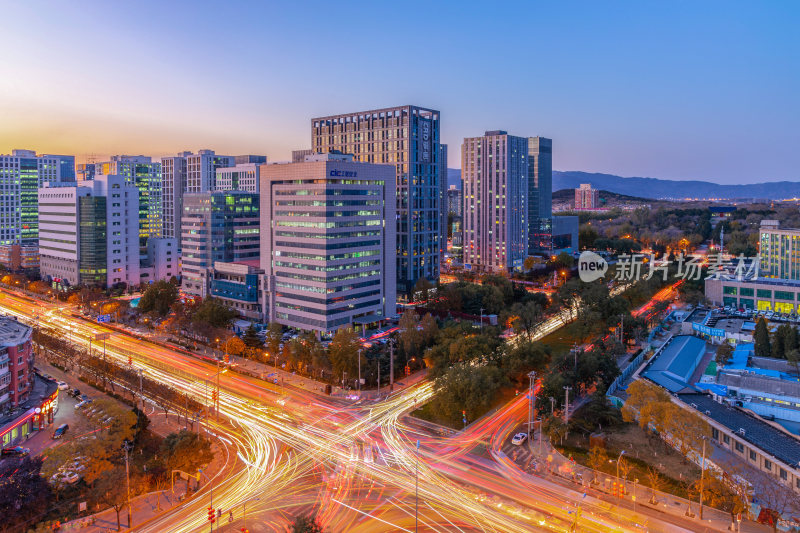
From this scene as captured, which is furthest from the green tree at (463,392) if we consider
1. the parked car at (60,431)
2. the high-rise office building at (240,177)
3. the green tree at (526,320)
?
the high-rise office building at (240,177)

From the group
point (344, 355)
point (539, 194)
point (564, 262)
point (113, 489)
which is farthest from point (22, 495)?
point (539, 194)

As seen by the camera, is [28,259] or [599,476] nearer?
[599,476]

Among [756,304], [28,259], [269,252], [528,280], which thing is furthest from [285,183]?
[28,259]

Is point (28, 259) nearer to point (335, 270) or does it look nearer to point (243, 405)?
point (335, 270)

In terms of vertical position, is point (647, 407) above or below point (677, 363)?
above

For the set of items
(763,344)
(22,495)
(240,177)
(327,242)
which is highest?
(240,177)

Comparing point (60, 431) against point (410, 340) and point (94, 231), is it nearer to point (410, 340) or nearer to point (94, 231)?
point (410, 340)

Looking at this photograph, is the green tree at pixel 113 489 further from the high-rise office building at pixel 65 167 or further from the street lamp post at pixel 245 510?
the high-rise office building at pixel 65 167

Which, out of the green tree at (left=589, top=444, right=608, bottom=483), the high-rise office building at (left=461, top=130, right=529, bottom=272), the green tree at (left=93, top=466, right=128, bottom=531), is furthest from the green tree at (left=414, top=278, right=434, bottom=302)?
the green tree at (left=93, top=466, right=128, bottom=531)
